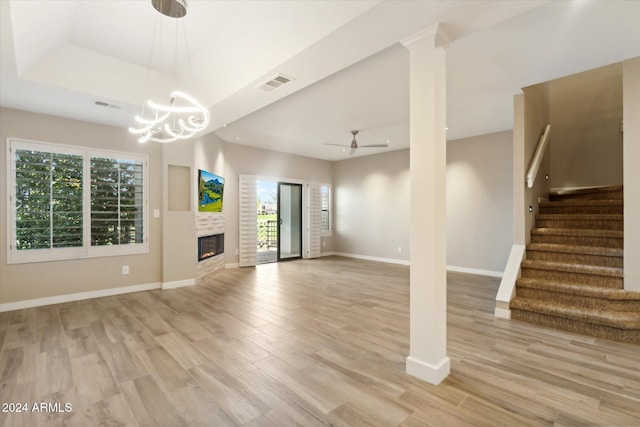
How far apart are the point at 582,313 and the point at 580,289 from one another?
13.3 inches

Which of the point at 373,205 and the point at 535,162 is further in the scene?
the point at 373,205

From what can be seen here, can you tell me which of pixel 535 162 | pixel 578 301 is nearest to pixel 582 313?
pixel 578 301

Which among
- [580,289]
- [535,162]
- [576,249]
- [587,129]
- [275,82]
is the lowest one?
[580,289]

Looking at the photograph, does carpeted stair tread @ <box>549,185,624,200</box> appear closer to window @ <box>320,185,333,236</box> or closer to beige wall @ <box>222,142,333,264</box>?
window @ <box>320,185,333,236</box>

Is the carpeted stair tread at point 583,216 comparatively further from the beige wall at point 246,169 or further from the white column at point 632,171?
the beige wall at point 246,169

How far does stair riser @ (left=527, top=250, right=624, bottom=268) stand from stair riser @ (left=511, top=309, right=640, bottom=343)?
898mm

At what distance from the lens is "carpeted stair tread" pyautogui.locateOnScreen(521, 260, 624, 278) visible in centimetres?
332

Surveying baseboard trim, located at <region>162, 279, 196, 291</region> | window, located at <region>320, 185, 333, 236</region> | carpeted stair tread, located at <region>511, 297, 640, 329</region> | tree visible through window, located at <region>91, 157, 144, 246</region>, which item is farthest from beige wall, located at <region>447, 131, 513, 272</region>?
tree visible through window, located at <region>91, 157, 144, 246</region>

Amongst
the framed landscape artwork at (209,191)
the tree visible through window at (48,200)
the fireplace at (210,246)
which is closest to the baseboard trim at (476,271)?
the fireplace at (210,246)

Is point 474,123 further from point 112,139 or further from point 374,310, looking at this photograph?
point 112,139

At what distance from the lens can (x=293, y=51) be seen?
2.63 metres

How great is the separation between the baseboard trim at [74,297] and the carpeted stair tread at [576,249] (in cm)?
596

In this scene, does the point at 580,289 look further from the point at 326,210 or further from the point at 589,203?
the point at 326,210

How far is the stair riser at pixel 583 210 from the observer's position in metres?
4.25
